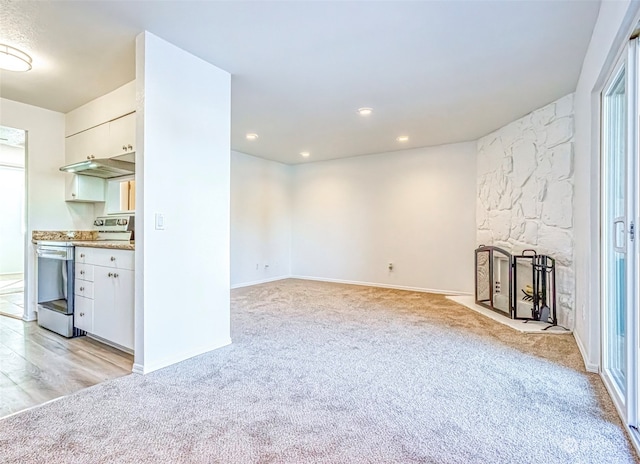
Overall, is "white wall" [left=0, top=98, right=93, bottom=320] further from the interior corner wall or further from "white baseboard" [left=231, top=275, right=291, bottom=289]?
the interior corner wall

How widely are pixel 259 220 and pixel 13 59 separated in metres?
4.04

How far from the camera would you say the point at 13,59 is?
256 centimetres

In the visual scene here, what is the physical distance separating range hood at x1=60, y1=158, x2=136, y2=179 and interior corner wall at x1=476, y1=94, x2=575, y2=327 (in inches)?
181

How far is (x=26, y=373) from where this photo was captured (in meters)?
2.36

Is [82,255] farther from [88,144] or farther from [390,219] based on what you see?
[390,219]

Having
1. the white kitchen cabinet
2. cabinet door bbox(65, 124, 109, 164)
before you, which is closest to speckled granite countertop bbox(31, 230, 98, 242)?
the white kitchen cabinet

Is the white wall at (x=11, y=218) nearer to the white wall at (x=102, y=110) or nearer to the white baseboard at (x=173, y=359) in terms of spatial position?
the white wall at (x=102, y=110)

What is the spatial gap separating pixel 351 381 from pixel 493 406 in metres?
0.87

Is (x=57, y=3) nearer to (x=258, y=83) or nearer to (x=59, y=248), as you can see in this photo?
(x=258, y=83)

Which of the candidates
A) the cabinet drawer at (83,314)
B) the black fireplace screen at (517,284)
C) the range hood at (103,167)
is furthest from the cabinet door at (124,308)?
the black fireplace screen at (517,284)

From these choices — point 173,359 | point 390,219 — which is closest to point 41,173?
point 173,359

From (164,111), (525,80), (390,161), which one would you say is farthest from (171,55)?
(390,161)

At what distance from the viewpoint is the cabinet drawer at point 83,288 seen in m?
2.97

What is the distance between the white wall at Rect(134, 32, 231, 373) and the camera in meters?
2.33
